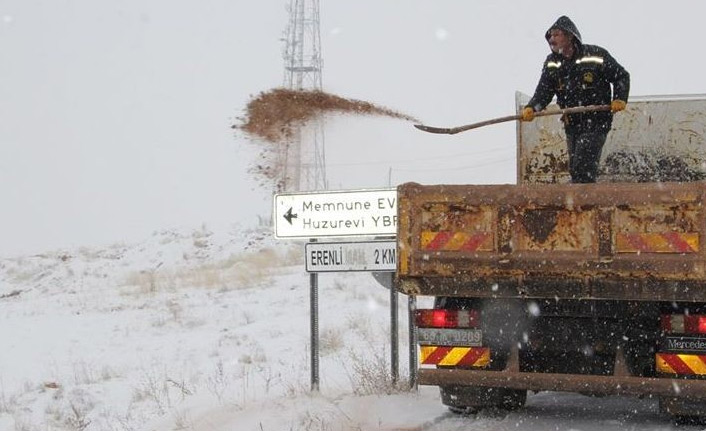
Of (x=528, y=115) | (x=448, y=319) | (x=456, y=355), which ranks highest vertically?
(x=528, y=115)

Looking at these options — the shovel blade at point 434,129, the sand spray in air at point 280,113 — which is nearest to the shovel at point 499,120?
the shovel blade at point 434,129

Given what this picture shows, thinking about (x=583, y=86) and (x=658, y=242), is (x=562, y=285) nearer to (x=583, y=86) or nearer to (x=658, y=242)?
(x=658, y=242)

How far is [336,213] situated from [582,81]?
2.34 metres

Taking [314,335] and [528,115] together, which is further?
[314,335]

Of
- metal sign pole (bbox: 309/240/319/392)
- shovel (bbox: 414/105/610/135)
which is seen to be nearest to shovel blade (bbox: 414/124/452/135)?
shovel (bbox: 414/105/610/135)

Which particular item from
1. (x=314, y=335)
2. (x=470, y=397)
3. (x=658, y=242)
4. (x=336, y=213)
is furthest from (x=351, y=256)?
(x=658, y=242)

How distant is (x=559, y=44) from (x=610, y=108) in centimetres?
82

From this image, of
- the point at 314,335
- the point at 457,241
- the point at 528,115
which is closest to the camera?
the point at 457,241

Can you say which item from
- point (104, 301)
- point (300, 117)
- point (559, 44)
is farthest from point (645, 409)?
point (104, 301)

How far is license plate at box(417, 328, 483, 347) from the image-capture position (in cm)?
593

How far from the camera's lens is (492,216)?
5598 mm

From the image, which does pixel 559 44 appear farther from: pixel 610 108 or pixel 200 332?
pixel 200 332

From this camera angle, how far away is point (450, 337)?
597 centimetres

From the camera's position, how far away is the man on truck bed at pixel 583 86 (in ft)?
23.7
